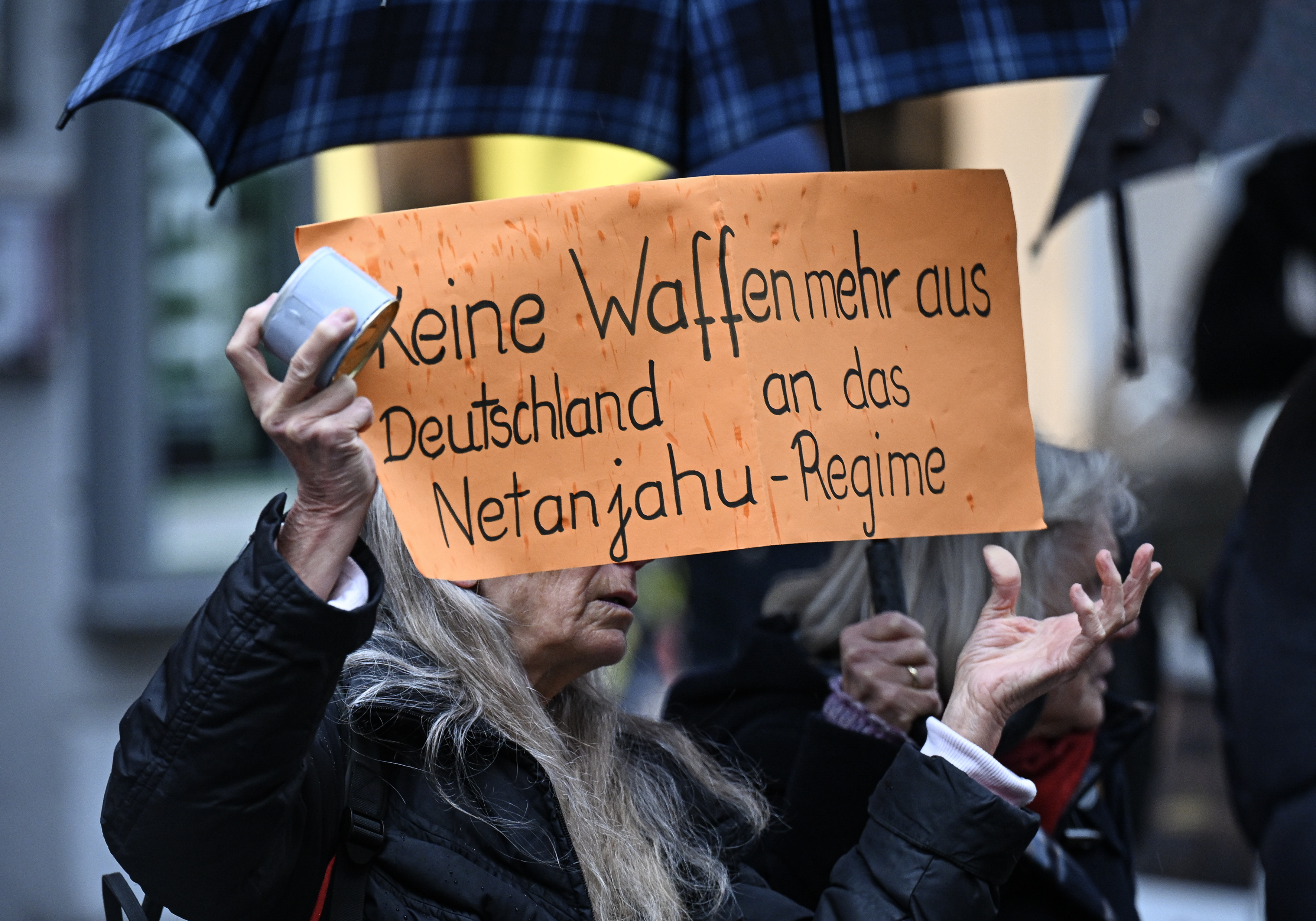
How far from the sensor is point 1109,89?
6.40 feet

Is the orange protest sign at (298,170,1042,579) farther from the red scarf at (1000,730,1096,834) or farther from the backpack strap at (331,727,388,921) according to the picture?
the red scarf at (1000,730,1096,834)

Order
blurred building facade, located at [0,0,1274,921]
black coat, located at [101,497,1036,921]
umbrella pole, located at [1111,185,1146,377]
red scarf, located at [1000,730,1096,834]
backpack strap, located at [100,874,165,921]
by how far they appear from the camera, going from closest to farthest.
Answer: black coat, located at [101,497,1036,921] → backpack strap, located at [100,874,165,921] → red scarf, located at [1000,730,1096,834] → umbrella pole, located at [1111,185,1146,377] → blurred building facade, located at [0,0,1274,921]

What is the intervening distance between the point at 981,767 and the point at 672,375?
54cm

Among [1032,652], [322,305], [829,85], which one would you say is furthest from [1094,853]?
[322,305]

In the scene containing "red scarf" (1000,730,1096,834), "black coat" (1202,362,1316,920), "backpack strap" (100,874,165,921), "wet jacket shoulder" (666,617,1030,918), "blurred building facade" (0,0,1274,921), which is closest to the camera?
"backpack strap" (100,874,165,921)

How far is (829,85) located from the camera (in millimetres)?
1846

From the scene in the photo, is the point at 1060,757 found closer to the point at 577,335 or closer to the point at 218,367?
the point at 577,335

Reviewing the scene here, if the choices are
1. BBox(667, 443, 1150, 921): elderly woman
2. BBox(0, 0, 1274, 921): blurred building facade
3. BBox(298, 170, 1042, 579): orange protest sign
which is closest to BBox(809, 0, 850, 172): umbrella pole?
BBox(298, 170, 1042, 579): orange protest sign

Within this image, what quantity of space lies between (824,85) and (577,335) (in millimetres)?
618

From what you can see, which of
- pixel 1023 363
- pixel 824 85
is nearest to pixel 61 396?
pixel 824 85

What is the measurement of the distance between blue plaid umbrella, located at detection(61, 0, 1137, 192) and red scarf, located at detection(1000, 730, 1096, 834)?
100cm

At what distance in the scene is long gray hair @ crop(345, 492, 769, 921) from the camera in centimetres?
146

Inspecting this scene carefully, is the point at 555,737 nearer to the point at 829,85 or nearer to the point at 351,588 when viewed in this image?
the point at 351,588

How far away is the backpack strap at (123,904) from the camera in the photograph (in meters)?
1.30
